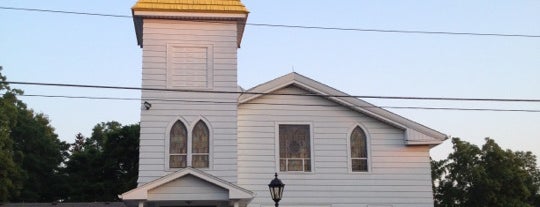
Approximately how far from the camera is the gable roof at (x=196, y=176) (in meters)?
16.9

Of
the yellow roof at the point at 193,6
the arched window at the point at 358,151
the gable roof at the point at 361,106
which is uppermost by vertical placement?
the yellow roof at the point at 193,6

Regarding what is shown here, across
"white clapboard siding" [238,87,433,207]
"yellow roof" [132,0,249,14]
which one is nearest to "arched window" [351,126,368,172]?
"white clapboard siding" [238,87,433,207]

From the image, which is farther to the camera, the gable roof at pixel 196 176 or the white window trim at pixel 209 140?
the white window trim at pixel 209 140

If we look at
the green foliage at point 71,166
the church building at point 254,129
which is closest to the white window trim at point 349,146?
the church building at point 254,129

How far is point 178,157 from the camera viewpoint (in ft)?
59.6

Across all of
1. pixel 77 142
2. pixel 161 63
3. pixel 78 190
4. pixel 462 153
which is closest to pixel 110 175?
pixel 78 190

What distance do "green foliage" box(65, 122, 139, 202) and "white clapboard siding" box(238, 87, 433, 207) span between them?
24722 mm

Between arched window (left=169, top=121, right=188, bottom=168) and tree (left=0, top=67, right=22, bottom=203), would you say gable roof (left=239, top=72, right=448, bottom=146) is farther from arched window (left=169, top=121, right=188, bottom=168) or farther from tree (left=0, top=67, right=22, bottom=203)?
tree (left=0, top=67, right=22, bottom=203)

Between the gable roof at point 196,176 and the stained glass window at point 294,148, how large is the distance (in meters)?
2.28

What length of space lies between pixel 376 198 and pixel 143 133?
6946mm

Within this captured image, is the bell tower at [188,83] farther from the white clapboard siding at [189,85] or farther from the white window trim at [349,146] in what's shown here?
the white window trim at [349,146]

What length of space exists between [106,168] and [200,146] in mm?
26946

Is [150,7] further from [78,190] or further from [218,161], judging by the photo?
[78,190]

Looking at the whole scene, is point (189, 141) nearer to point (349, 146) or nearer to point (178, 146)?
point (178, 146)
